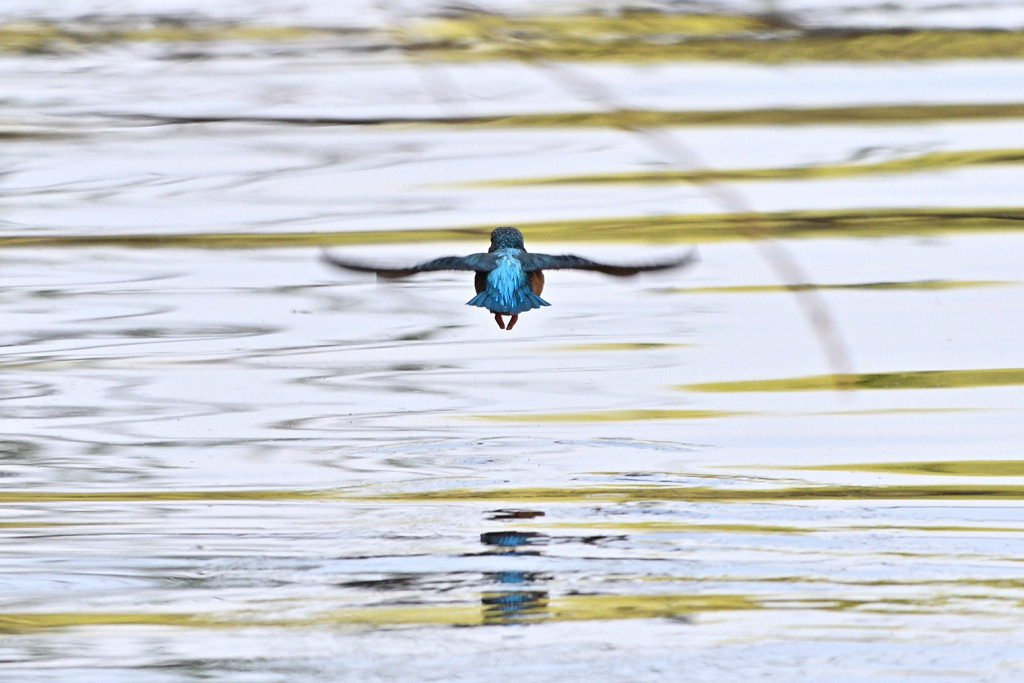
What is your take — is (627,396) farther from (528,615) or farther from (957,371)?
(528,615)

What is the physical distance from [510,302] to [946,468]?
1.39 metres

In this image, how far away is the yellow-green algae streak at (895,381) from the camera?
5871 millimetres

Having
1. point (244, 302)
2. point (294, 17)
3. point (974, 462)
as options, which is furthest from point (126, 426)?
point (294, 17)

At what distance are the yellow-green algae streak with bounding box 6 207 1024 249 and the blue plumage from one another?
2.34 m

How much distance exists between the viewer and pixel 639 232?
7.17 metres

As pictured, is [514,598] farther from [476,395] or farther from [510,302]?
[476,395]

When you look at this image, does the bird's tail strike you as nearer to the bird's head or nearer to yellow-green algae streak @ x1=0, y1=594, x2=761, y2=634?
the bird's head

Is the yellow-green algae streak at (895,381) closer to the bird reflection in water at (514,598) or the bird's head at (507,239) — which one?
the bird's head at (507,239)

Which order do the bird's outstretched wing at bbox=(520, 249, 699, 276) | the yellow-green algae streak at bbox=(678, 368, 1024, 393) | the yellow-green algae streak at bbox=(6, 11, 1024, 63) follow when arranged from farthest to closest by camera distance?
the yellow-green algae streak at bbox=(6, 11, 1024, 63) < the yellow-green algae streak at bbox=(678, 368, 1024, 393) < the bird's outstretched wing at bbox=(520, 249, 699, 276)

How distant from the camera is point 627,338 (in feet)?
21.1

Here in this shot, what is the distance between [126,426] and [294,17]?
3.81 meters

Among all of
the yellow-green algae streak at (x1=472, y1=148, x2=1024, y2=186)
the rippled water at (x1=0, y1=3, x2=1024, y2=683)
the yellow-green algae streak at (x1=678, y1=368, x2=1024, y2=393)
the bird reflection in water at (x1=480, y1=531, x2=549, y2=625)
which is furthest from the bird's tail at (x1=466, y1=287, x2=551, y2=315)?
the yellow-green algae streak at (x1=472, y1=148, x2=1024, y2=186)

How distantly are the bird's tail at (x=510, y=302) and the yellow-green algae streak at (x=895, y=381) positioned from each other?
134 cm

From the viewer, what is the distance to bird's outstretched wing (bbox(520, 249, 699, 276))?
399cm
